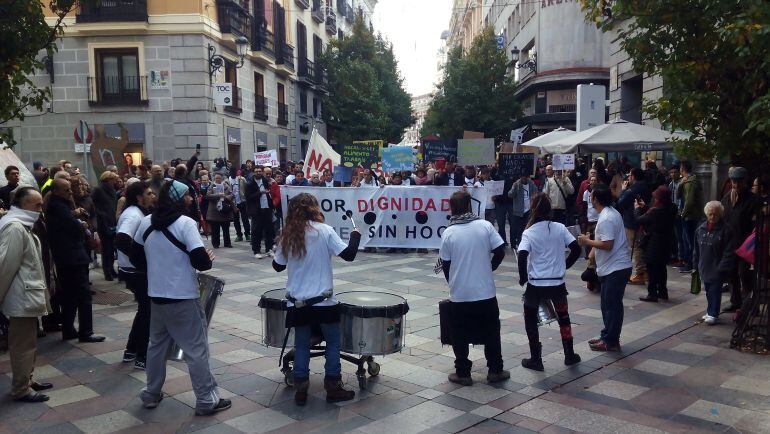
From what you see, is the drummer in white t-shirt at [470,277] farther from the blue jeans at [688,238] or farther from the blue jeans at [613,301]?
the blue jeans at [688,238]

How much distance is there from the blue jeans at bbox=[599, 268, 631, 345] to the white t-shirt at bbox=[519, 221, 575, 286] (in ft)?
2.70

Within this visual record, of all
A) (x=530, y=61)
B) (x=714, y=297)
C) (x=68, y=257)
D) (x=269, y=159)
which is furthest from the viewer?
(x=530, y=61)

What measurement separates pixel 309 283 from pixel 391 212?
317 inches

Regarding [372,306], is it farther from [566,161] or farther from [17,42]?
[566,161]

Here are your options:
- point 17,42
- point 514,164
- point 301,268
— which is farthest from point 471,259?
point 514,164

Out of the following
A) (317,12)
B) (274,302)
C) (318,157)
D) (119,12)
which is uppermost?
(317,12)

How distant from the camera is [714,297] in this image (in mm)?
7562

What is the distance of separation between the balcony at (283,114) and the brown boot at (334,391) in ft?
95.8

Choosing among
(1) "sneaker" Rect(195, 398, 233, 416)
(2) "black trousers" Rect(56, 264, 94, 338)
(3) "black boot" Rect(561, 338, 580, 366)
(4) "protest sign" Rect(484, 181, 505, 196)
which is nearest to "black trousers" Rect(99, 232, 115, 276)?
(2) "black trousers" Rect(56, 264, 94, 338)

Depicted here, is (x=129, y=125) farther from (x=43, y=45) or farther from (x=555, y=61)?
(x=555, y=61)

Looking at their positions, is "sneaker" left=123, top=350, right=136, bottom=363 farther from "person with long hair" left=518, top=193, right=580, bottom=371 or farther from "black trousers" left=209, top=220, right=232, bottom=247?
"black trousers" left=209, top=220, right=232, bottom=247

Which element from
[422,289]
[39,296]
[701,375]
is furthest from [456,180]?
[39,296]

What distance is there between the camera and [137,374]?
5934mm

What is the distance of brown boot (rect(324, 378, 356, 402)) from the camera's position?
16.9ft
